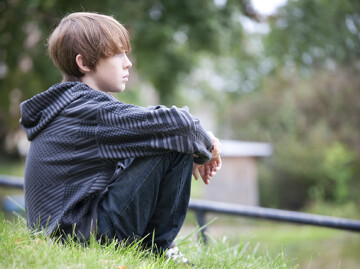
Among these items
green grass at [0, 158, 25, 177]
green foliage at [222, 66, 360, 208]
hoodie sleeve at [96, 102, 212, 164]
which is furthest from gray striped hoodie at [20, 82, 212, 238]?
green grass at [0, 158, 25, 177]

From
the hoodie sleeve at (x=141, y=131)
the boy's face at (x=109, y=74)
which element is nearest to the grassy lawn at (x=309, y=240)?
the boy's face at (x=109, y=74)

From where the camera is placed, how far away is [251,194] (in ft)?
35.9

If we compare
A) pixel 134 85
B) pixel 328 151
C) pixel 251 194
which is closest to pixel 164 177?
pixel 251 194

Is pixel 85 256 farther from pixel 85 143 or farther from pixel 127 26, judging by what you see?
pixel 127 26

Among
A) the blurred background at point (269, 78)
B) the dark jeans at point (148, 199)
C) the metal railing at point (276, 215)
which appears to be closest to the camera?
the dark jeans at point (148, 199)

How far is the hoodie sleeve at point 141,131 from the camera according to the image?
70.5 inches

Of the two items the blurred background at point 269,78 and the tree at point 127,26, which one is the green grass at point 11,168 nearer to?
the blurred background at point 269,78

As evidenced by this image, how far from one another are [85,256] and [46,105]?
2.31 ft

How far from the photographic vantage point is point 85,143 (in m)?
1.84

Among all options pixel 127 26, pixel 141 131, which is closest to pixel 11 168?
pixel 127 26

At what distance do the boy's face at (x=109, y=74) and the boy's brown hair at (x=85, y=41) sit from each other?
25 millimetres

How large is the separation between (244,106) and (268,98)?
2.80 feet

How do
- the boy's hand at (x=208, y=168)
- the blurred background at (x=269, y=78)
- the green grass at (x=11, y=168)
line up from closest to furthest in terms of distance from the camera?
the boy's hand at (x=208, y=168) < the blurred background at (x=269, y=78) < the green grass at (x=11, y=168)

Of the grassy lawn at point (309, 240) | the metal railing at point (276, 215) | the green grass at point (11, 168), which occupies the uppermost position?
the metal railing at point (276, 215)
